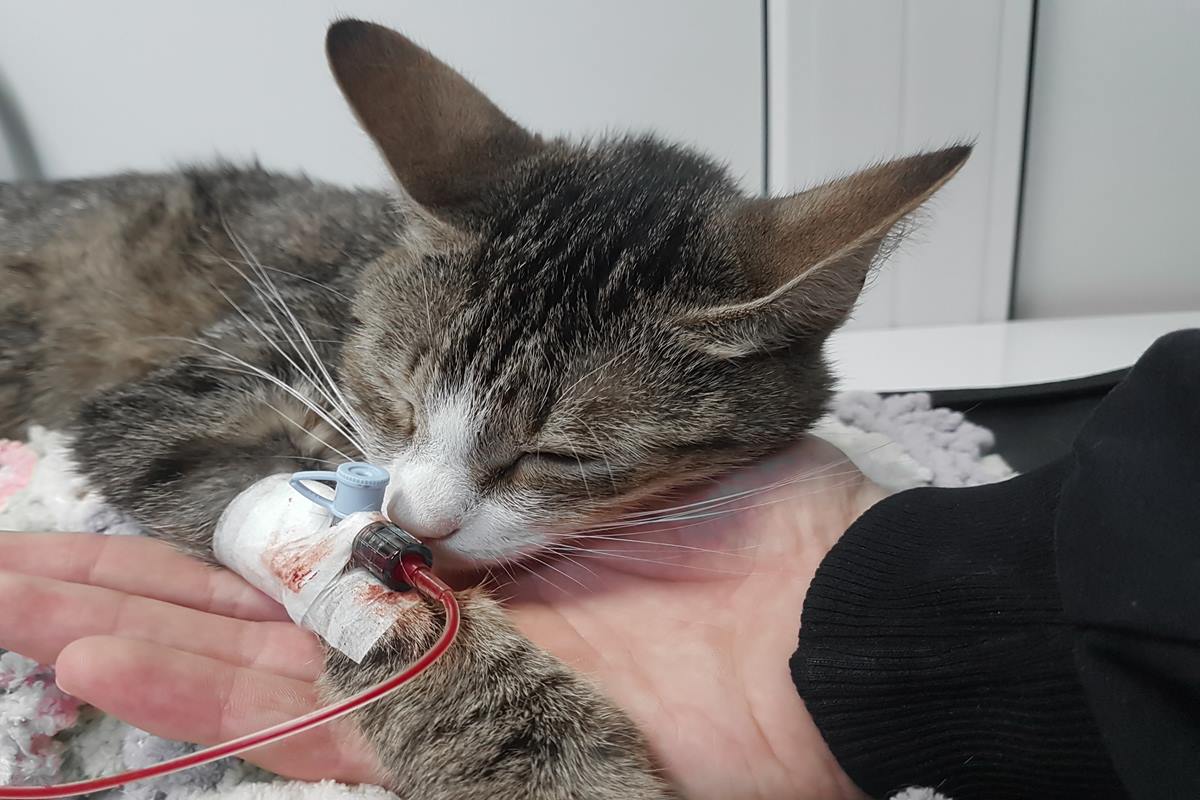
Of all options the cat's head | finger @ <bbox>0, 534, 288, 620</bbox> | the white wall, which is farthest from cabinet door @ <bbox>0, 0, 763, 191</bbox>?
finger @ <bbox>0, 534, 288, 620</bbox>

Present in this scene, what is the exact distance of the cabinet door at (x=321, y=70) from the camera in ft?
5.74

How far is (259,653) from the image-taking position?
2.93 ft

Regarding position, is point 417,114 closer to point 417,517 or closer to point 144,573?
point 417,517

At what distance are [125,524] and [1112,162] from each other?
1.99m

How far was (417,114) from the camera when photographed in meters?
0.94

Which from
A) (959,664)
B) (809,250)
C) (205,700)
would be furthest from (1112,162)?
(205,700)

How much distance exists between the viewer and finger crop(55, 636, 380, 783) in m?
0.74

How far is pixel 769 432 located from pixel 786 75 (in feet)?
3.55

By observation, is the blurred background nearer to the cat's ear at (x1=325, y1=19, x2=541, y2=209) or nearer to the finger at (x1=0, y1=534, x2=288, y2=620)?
the cat's ear at (x1=325, y1=19, x2=541, y2=209)

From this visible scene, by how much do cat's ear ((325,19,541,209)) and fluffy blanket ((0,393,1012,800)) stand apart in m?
0.64

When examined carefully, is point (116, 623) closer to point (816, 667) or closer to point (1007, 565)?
point (816, 667)

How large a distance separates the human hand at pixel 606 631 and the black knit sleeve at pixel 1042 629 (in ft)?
0.29

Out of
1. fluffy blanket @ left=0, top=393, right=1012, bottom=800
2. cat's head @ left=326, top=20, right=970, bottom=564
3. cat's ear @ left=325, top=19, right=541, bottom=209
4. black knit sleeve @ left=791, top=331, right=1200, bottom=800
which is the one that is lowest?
fluffy blanket @ left=0, top=393, right=1012, bottom=800

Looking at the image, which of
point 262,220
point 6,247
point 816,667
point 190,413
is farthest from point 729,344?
point 6,247
